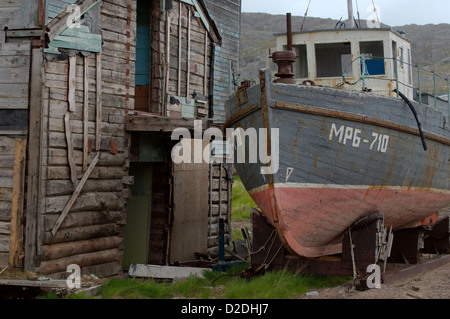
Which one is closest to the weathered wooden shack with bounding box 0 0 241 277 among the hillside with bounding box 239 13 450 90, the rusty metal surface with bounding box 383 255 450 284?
the rusty metal surface with bounding box 383 255 450 284

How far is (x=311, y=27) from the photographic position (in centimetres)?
12300

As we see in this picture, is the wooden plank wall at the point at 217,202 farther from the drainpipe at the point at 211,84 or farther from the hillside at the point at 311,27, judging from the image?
the hillside at the point at 311,27

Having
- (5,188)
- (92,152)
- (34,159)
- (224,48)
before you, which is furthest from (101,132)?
(224,48)

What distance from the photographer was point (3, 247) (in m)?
8.34

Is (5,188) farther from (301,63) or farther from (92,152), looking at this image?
(301,63)

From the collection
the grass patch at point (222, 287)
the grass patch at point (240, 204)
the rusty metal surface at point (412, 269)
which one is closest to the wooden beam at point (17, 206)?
the grass patch at point (222, 287)

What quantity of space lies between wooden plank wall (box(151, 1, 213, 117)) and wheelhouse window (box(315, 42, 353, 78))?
3.12m

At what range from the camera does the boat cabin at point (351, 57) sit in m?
9.20

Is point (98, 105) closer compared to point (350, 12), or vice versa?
point (98, 105)

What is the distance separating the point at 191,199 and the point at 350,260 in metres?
5.23

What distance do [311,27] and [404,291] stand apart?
4757 inches

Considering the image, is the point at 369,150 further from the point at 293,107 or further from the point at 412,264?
the point at 412,264

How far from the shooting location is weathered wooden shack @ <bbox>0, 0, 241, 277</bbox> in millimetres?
8461
